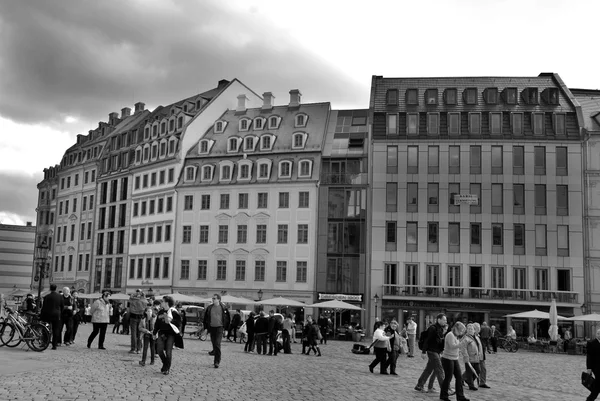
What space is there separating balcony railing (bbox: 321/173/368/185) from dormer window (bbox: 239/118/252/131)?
9.85 m

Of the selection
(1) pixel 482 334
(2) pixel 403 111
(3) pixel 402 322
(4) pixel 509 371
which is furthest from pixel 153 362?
(2) pixel 403 111

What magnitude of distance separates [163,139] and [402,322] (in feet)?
87.4

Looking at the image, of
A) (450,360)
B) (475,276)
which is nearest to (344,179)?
→ (475,276)

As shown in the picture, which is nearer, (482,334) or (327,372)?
(327,372)

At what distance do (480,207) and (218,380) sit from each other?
A: 4046 centimetres

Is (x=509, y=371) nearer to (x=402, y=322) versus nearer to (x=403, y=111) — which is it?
(x=402, y=322)

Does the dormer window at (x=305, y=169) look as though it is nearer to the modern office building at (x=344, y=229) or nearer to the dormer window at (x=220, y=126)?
the modern office building at (x=344, y=229)

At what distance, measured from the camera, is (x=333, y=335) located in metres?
47.9

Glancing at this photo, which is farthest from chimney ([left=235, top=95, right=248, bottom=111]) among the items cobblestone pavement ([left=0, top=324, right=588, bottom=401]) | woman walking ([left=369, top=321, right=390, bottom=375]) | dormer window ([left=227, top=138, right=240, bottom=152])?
woman walking ([left=369, top=321, right=390, bottom=375])

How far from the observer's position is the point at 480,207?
5322 centimetres

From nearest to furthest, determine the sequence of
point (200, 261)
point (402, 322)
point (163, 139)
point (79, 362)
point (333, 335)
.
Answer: point (79, 362), point (333, 335), point (402, 322), point (200, 261), point (163, 139)

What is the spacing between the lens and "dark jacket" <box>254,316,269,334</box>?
27047mm

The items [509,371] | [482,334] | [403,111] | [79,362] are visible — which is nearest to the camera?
[79,362]

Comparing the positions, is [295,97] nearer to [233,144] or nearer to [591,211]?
[233,144]
